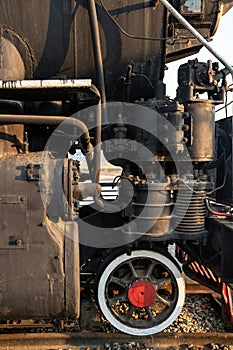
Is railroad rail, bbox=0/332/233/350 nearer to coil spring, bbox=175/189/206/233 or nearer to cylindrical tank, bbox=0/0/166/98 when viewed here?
coil spring, bbox=175/189/206/233

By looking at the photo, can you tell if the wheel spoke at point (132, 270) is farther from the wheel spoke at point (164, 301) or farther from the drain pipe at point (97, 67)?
the drain pipe at point (97, 67)

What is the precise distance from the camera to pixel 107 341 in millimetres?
2730

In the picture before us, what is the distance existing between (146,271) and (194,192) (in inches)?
37.0

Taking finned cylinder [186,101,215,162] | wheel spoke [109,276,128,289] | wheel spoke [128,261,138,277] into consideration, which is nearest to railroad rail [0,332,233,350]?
wheel spoke [109,276,128,289]

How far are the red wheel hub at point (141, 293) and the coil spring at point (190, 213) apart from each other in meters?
0.62

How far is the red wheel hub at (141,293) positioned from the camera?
110 inches

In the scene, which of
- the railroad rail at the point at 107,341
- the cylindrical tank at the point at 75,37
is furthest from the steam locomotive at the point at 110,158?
the railroad rail at the point at 107,341

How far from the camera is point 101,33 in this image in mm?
2773

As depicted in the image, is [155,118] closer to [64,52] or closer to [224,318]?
[64,52]

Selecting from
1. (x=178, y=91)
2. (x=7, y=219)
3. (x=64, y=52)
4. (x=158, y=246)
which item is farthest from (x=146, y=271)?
(x=64, y=52)

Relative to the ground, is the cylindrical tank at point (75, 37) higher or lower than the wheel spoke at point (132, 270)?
higher

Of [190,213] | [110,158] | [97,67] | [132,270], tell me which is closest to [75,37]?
[97,67]

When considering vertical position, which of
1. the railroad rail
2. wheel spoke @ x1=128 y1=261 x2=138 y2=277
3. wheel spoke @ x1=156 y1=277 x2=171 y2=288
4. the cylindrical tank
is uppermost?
the cylindrical tank

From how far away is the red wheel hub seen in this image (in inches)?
110
